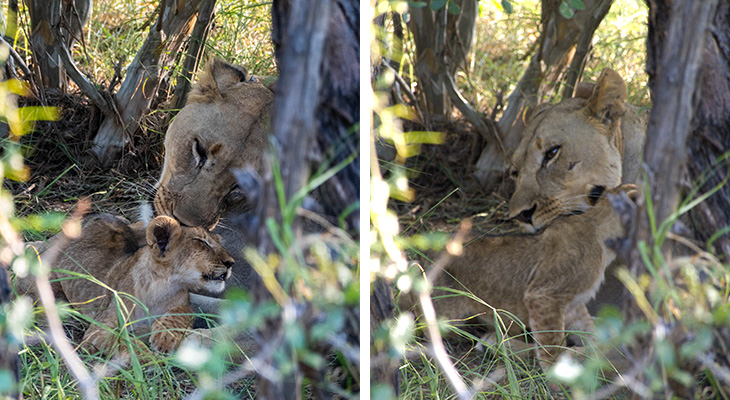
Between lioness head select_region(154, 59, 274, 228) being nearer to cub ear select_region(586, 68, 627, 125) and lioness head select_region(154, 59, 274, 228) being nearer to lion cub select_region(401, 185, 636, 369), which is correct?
lion cub select_region(401, 185, 636, 369)

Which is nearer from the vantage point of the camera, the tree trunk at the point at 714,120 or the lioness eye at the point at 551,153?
the tree trunk at the point at 714,120

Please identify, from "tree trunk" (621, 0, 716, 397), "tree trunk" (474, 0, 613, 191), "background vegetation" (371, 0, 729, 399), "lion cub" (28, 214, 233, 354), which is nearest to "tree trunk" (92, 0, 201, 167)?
"lion cub" (28, 214, 233, 354)

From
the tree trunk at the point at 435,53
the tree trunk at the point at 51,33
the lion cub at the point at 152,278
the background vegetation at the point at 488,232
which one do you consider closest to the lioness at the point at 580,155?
the background vegetation at the point at 488,232

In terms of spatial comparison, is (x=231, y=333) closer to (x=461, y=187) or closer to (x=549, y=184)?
(x=549, y=184)

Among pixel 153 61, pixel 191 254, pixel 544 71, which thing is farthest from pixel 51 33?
pixel 544 71

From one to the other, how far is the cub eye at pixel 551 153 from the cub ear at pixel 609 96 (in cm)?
16

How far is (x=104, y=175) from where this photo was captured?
1646mm

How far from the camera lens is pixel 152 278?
1.78 m

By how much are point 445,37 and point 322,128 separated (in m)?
1.93

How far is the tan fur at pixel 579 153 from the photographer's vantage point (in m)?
2.22

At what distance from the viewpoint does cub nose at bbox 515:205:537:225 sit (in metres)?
2.35

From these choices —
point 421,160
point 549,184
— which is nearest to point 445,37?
point 421,160

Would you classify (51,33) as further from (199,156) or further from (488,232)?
(488,232)

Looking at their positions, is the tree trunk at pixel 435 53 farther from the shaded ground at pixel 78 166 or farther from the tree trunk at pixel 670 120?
the tree trunk at pixel 670 120
